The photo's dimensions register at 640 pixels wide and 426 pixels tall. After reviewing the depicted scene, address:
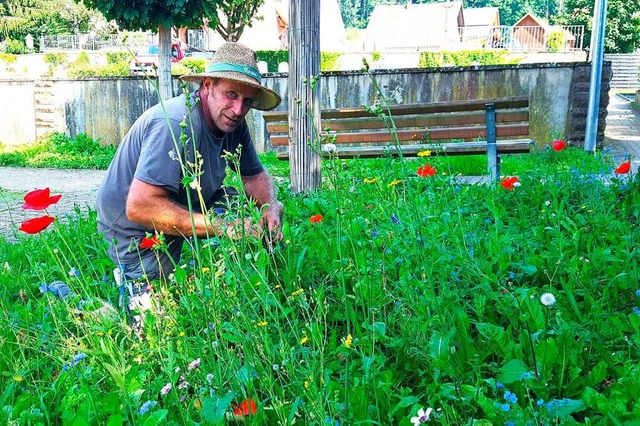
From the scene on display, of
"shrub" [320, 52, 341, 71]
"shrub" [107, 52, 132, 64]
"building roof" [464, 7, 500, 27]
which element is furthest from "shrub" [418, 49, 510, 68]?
"building roof" [464, 7, 500, 27]

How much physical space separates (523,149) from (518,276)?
3.88 m

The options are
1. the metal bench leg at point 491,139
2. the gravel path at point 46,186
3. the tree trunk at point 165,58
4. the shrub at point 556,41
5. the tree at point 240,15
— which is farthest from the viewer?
the shrub at point 556,41

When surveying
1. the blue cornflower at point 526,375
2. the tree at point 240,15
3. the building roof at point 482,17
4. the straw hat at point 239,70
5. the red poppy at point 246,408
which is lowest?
the red poppy at point 246,408

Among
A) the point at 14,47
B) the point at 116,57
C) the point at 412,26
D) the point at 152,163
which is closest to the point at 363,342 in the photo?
the point at 152,163

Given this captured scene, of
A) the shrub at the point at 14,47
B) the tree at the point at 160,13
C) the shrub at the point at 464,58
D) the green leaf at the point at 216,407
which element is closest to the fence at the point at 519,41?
the shrub at the point at 464,58

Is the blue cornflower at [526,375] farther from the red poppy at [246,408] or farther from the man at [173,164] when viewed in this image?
the man at [173,164]

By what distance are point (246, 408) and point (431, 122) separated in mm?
5462

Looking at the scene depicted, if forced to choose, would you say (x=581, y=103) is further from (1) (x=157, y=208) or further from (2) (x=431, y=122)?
(1) (x=157, y=208)

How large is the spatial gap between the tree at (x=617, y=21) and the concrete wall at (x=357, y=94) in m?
36.0

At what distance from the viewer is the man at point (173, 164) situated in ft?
9.99

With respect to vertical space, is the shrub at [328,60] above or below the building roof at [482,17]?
below

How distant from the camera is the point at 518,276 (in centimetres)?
294

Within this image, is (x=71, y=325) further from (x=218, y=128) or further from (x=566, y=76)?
(x=566, y=76)

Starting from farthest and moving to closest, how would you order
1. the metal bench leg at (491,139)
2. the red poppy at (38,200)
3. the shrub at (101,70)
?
the shrub at (101,70)
the metal bench leg at (491,139)
the red poppy at (38,200)
